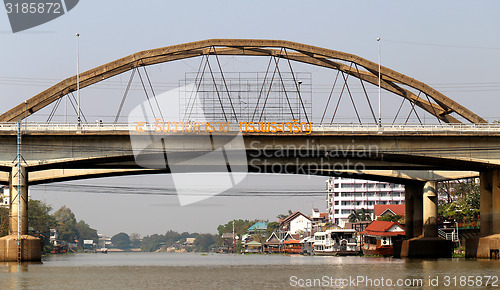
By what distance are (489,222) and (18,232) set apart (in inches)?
1907

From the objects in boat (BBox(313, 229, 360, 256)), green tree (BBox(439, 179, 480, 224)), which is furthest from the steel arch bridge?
boat (BBox(313, 229, 360, 256))

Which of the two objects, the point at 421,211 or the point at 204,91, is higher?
the point at 204,91

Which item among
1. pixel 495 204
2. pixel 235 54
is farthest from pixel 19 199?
pixel 495 204

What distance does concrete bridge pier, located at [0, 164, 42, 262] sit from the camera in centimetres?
7481

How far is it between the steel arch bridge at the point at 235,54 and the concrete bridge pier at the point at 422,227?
15.9 metres

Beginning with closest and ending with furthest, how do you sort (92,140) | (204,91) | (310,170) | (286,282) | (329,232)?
(286,282)
(92,140)
(204,91)
(310,170)
(329,232)

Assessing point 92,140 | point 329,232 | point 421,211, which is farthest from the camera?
point 329,232

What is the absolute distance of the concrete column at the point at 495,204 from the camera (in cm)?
8131

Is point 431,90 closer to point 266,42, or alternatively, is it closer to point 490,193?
point 490,193

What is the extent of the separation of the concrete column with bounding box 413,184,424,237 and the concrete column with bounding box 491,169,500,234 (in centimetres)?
1972

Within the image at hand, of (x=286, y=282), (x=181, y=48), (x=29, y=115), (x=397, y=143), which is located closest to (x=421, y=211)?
(x=397, y=143)

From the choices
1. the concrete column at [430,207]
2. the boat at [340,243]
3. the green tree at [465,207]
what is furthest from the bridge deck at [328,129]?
the boat at [340,243]

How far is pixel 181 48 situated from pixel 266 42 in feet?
29.5

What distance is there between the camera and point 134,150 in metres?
78.5
